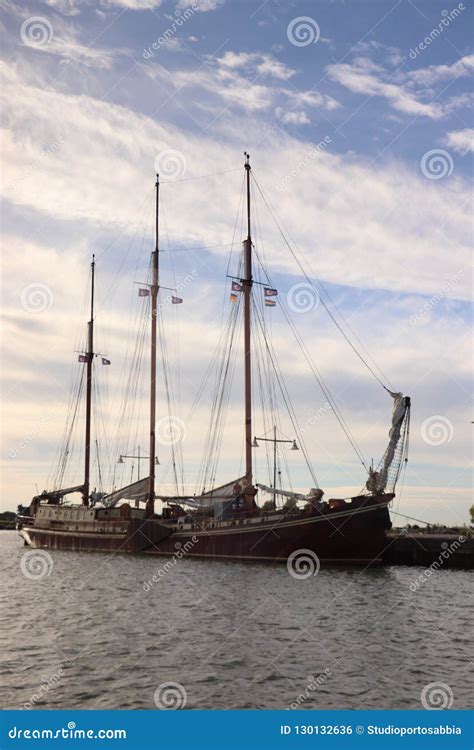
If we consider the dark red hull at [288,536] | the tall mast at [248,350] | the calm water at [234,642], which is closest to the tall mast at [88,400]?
the dark red hull at [288,536]

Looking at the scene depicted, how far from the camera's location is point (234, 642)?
76.5 ft

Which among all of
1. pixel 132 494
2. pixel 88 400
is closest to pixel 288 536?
Result: pixel 132 494

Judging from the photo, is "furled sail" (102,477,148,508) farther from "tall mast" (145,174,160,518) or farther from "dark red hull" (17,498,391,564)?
"dark red hull" (17,498,391,564)

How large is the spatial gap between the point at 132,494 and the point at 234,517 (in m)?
15.3

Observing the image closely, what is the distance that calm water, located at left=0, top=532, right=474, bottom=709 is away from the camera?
17.6 m

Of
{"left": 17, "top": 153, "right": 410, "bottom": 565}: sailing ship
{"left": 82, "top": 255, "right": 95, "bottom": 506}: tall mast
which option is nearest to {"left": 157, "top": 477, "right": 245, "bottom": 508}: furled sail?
{"left": 17, "top": 153, "right": 410, "bottom": 565}: sailing ship

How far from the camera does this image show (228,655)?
21.5 meters

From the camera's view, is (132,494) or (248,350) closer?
(248,350)

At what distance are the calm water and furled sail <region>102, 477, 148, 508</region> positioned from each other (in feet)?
75.9

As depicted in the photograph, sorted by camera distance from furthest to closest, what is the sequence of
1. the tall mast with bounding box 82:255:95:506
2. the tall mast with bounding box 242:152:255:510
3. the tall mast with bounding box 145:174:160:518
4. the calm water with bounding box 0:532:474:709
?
the tall mast with bounding box 82:255:95:506 < the tall mast with bounding box 145:174:160:518 < the tall mast with bounding box 242:152:255:510 < the calm water with bounding box 0:532:474:709

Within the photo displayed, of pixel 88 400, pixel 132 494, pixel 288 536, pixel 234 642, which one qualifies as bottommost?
pixel 234 642

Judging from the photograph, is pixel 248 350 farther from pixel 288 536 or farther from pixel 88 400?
pixel 88 400

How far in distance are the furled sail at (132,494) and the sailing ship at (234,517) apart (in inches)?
3.8

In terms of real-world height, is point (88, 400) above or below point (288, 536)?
above
